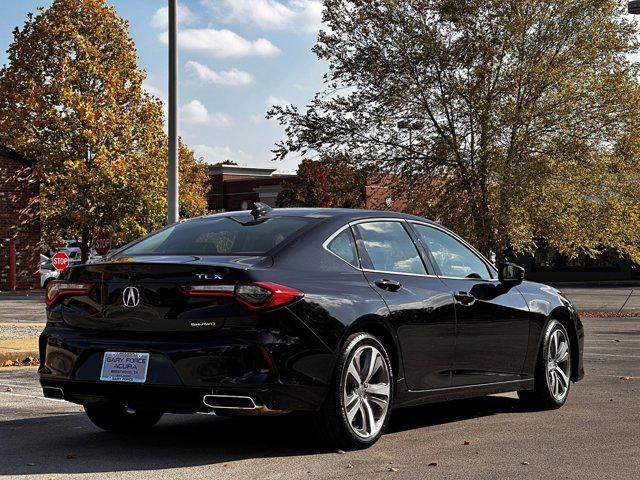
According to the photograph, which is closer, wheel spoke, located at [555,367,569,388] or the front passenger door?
the front passenger door

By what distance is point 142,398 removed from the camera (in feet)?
20.5

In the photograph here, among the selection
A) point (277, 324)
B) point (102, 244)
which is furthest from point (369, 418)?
point (102, 244)

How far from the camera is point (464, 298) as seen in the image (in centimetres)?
783

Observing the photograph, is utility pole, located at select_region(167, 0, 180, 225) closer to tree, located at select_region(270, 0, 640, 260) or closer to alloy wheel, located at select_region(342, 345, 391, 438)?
alloy wheel, located at select_region(342, 345, 391, 438)

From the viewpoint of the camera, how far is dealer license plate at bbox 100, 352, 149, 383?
20.5 ft

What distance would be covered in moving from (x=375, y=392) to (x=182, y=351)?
4.58 feet

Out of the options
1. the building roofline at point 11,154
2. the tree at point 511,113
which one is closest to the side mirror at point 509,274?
the tree at point 511,113

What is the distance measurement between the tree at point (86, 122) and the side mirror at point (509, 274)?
32.3 metres

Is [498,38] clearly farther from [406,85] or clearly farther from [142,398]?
[142,398]

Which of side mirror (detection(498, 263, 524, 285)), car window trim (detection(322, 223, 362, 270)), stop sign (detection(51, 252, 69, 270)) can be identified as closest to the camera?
car window trim (detection(322, 223, 362, 270))

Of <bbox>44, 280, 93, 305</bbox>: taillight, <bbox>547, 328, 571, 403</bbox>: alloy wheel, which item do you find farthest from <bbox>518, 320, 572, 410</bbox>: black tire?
<bbox>44, 280, 93, 305</bbox>: taillight

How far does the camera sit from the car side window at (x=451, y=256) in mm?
7977

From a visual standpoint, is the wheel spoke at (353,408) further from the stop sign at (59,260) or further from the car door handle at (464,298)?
the stop sign at (59,260)

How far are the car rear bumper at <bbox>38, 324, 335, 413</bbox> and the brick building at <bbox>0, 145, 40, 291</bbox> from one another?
37.2 m
